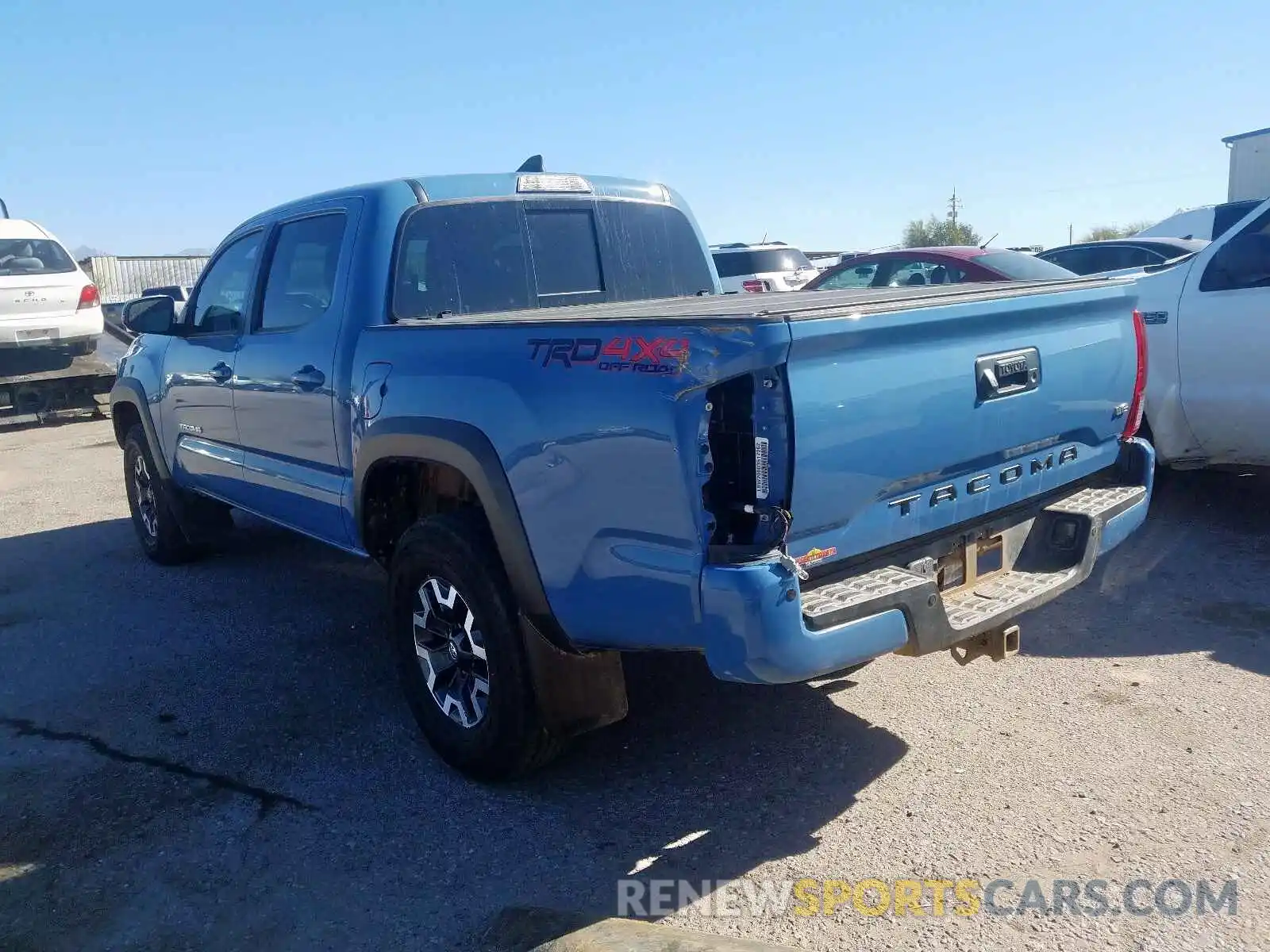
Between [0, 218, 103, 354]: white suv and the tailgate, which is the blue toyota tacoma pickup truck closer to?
the tailgate

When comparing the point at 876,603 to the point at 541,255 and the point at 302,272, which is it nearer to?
the point at 541,255

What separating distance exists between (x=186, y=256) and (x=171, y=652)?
26904 millimetres

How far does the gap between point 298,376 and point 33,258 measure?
10966 millimetres

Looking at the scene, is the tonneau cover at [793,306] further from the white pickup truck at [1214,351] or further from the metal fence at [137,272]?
A: the metal fence at [137,272]

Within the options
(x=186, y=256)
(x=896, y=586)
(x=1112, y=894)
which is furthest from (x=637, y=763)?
(x=186, y=256)

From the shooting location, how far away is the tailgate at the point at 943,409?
2.89 m

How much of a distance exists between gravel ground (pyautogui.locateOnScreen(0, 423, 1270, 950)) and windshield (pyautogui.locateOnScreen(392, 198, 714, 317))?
5.46 ft

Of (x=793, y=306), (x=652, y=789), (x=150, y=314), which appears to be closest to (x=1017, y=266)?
(x=793, y=306)

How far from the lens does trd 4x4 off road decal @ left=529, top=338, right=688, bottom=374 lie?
2816 mm

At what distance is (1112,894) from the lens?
117 inches

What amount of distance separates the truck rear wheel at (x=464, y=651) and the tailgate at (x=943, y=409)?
3.59 feet

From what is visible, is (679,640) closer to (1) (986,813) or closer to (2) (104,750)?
(1) (986,813)

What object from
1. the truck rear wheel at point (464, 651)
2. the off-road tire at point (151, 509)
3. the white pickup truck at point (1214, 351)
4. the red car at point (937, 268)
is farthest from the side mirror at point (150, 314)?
the white pickup truck at point (1214, 351)

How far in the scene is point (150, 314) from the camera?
5.65 meters
